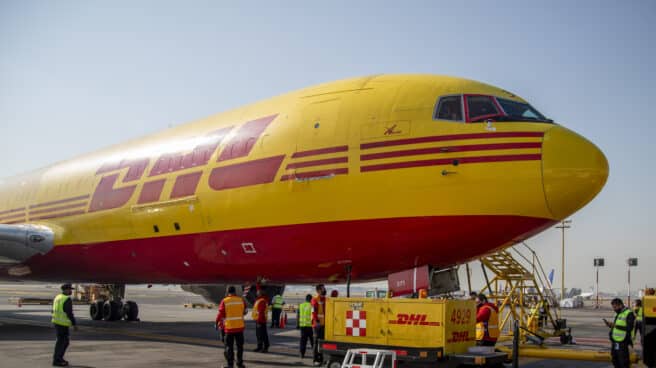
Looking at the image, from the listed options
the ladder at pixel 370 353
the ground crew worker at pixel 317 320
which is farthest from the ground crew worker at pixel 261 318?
the ladder at pixel 370 353

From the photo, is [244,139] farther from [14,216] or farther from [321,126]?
[14,216]

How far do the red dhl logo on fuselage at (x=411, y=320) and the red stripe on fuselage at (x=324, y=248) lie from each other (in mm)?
1637

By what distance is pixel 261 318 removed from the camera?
50.8ft

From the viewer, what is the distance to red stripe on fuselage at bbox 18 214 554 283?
457 inches

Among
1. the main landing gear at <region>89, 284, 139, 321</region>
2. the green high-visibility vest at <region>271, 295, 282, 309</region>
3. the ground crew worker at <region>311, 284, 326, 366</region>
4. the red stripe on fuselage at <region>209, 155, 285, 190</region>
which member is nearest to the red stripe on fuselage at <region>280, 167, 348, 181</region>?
the red stripe on fuselage at <region>209, 155, 285, 190</region>

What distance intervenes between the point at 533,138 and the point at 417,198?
2.33 m

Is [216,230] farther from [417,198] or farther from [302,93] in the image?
[417,198]

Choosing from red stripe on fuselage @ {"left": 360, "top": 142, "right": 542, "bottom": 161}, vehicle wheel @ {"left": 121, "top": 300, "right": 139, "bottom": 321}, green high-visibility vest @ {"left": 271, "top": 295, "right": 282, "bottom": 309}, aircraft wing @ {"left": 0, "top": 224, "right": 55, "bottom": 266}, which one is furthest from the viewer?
vehicle wheel @ {"left": 121, "top": 300, "right": 139, "bottom": 321}

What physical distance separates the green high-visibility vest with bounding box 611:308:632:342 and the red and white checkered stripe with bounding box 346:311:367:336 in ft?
16.8

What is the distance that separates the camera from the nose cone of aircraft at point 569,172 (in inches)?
433

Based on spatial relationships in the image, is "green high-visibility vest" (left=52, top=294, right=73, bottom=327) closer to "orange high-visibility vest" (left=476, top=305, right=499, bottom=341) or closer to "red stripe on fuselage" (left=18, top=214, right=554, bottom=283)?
"red stripe on fuselage" (left=18, top=214, right=554, bottom=283)

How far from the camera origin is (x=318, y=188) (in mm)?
12805

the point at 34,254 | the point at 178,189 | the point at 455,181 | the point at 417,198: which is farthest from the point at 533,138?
the point at 34,254

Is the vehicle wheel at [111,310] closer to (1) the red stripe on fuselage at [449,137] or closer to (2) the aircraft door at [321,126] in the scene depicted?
(2) the aircraft door at [321,126]
